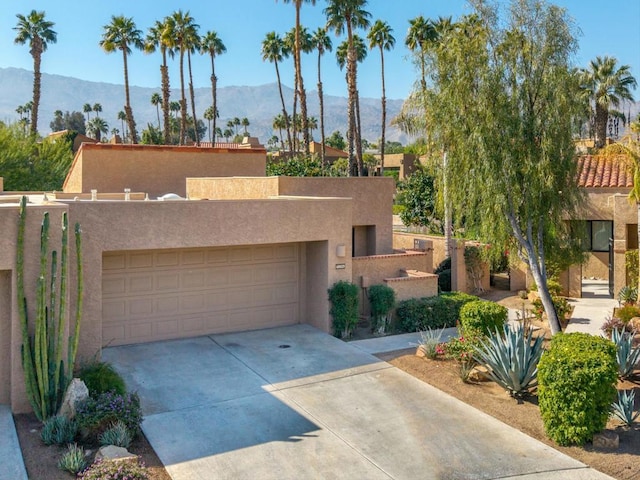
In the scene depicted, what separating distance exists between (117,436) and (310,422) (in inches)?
113

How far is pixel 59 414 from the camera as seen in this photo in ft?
29.8

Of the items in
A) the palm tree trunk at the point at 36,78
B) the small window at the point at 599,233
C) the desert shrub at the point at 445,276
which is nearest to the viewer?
the small window at the point at 599,233

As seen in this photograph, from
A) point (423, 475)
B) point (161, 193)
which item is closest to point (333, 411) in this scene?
point (423, 475)

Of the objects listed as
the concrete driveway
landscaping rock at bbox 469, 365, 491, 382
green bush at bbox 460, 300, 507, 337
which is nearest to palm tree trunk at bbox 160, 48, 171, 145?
the concrete driveway

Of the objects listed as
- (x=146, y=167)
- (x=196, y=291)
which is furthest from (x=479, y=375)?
(x=146, y=167)

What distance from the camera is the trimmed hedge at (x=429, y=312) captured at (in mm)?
15695

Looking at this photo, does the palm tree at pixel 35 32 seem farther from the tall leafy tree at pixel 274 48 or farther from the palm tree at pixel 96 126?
the palm tree at pixel 96 126

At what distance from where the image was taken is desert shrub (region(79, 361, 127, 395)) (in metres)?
9.61

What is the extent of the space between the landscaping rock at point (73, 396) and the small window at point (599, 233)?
1790 cm

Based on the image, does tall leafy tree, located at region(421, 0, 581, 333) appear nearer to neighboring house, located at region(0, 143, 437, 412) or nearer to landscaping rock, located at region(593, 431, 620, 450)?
neighboring house, located at region(0, 143, 437, 412)

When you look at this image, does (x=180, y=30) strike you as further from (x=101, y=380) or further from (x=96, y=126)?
(x=96, y=126)

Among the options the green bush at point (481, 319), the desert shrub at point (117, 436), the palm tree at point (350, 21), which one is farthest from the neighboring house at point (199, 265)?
the palm tree at point (350, 21)

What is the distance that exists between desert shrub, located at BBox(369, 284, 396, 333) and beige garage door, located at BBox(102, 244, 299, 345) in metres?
2.02

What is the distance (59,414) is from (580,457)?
7611 mm
